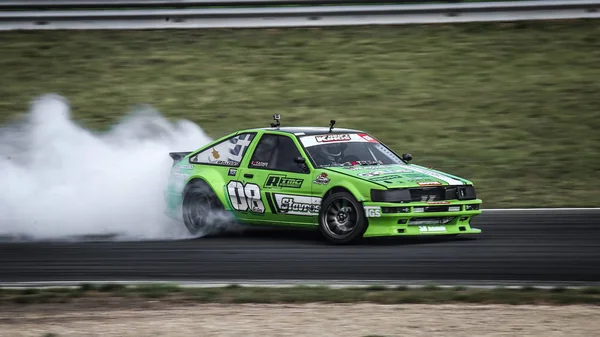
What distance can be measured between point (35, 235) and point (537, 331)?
7597 mm

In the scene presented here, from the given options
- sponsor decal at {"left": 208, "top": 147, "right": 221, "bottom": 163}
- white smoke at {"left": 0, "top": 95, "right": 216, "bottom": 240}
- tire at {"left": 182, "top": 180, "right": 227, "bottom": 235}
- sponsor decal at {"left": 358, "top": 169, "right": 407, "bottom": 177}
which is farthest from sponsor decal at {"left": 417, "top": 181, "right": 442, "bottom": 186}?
white smoke at {"left": 0, "top": 95, "right": 216, "bottom": 240}

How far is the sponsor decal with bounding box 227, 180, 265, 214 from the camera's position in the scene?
11.9 meters

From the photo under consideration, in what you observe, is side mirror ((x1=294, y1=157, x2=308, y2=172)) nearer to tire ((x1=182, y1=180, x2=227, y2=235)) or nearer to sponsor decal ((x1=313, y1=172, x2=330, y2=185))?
sponsor decal ((x1=313, y1=172, x2=330, y2=185))

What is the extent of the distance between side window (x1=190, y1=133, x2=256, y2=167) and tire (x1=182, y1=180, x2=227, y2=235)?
33cm

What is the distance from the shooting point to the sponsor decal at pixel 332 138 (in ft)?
39.4

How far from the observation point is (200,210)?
41.1 ft

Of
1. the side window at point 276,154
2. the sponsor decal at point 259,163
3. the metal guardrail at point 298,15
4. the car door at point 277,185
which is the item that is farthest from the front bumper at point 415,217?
the metal guardrail at point 298,15

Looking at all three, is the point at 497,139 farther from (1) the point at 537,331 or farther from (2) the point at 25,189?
(1) the point at 537,331

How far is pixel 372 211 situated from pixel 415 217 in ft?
1.64

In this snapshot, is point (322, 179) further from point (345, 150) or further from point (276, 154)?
Answer: point (276, 154)

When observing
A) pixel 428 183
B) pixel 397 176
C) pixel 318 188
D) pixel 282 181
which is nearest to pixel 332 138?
pixel 282 181

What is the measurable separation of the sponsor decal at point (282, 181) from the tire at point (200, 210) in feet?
2.97

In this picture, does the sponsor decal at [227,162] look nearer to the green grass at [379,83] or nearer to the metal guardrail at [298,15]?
the green grass at [379,83]

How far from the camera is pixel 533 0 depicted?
Result: 21.0 metres
